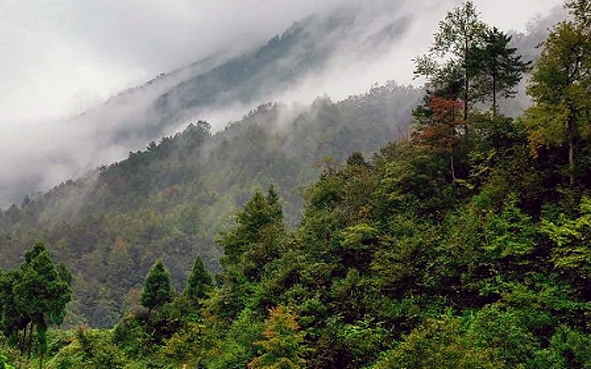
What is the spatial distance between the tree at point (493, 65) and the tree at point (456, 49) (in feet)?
1.24

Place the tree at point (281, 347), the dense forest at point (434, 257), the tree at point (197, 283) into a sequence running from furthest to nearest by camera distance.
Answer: the tree at point (197, 283) → the tree at point (281, 347) → the dense forest at point (434, 257)

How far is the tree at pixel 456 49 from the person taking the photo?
3409cm

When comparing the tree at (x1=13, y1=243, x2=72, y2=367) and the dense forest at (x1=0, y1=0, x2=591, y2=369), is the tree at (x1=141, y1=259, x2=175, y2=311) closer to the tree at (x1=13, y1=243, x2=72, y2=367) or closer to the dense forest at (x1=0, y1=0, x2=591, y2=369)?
the dense forest at (x1=0, y1=0, x2=591, y2=369)

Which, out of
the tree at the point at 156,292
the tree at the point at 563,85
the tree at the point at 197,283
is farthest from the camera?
the tree at the point at 156,292

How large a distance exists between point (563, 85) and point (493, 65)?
11773 millimetres

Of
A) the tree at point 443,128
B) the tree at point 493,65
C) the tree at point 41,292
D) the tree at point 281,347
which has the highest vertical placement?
the tree at point 493,65

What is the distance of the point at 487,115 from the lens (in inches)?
1326

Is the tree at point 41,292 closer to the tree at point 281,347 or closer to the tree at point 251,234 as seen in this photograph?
the tree at point 251,234

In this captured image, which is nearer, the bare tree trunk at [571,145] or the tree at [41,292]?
the bare tree trunk at [571,145]

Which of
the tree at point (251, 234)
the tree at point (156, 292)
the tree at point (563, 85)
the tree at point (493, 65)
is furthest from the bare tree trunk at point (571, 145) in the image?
the tree at point (156, 292)

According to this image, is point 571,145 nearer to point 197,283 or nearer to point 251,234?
point 251,234

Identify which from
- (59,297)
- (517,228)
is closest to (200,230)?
(59,297)

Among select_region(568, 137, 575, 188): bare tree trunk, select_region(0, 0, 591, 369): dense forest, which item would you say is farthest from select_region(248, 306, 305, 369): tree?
select_region(568, 137, 575, 188): bare tree trunk

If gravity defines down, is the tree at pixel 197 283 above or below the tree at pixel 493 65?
below
